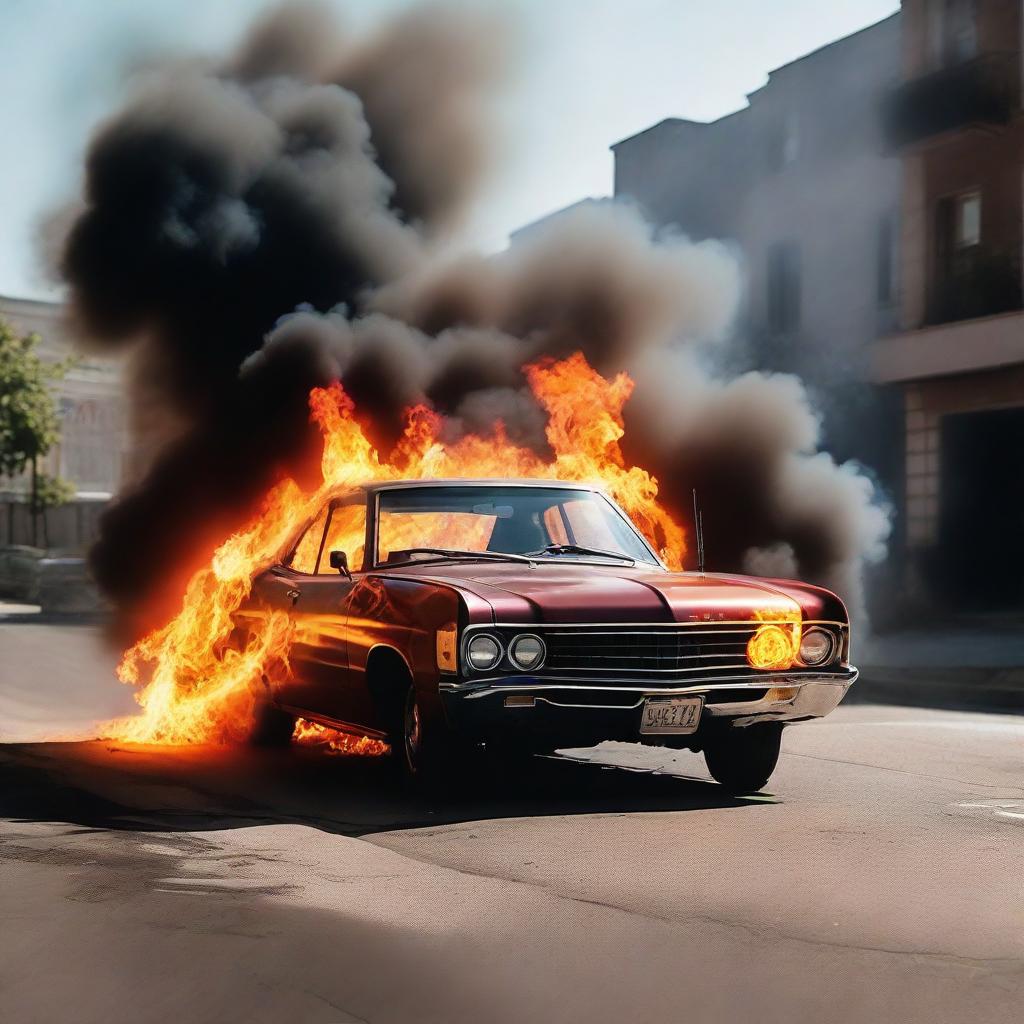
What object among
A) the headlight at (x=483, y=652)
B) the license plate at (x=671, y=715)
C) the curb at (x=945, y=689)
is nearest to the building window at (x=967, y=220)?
the curb at (x=945, y=689)

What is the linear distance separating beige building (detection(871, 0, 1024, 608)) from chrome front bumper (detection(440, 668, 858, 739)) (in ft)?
51.8

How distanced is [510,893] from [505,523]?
3.36 metres

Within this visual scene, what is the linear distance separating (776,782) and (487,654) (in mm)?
2117

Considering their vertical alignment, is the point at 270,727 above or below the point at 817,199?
below

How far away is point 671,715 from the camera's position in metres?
7.26

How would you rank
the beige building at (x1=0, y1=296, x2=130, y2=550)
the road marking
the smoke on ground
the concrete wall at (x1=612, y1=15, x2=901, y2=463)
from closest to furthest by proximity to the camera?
the road marking
the smoke on ground
the concrete wall at (x1=612, y1=15, x2=901, y2=463)
the beige building at (x1=0, y1=296, x2=130, y2=550)

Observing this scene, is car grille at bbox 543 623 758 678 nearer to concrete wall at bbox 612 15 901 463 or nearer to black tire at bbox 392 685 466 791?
black tire at bbox 392 685 466 791

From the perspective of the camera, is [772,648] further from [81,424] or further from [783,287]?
[81,424]

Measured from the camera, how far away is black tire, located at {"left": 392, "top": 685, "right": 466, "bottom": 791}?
7328 mm

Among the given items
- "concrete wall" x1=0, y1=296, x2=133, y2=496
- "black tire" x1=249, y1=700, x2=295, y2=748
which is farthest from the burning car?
"concrete wall" x1=0, y1=296, x2=133, y2=496

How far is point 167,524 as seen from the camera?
16.7 metres

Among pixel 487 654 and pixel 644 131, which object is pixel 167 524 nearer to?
pixel 487 654

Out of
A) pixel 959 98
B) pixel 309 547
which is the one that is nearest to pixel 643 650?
pixel 309 547

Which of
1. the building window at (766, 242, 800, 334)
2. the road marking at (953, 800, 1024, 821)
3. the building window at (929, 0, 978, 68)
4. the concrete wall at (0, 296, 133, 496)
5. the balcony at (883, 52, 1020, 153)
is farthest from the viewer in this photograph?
the concrete wall at (0, 296, 133, 496)
